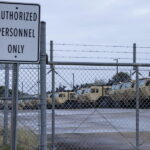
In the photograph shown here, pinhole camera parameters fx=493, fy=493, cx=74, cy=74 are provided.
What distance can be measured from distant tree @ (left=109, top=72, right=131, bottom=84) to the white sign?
4000 mm

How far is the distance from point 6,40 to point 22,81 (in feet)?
9.28

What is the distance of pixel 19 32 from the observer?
5.32 m

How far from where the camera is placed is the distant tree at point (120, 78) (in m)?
9.21

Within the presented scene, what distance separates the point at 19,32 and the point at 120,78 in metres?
4.40

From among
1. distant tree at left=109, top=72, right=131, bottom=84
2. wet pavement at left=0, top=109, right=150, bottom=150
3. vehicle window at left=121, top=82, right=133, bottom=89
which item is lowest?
wet pavement at left=0, top=109, right=150, bottom=150

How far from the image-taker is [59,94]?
9305 mm

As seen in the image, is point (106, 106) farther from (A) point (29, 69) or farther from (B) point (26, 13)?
(B) point (26, 13)

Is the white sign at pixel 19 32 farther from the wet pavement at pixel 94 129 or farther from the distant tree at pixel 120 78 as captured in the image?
the distant tree at pixel 120 78

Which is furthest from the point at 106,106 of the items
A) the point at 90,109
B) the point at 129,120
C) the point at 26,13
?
the point at 129,120

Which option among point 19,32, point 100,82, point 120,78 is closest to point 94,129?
point 120,78

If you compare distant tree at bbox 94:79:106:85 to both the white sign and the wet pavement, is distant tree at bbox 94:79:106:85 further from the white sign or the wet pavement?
the white sign

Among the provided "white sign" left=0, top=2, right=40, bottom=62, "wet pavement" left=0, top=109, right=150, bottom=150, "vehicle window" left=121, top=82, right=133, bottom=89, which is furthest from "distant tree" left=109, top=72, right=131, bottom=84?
"white sign" left=0, top=2, right=40, bottom=62

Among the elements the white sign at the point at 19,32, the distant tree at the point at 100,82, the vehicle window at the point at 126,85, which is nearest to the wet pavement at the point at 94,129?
the vehicle window at the point at 126,85

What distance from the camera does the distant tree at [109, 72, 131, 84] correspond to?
921cm
